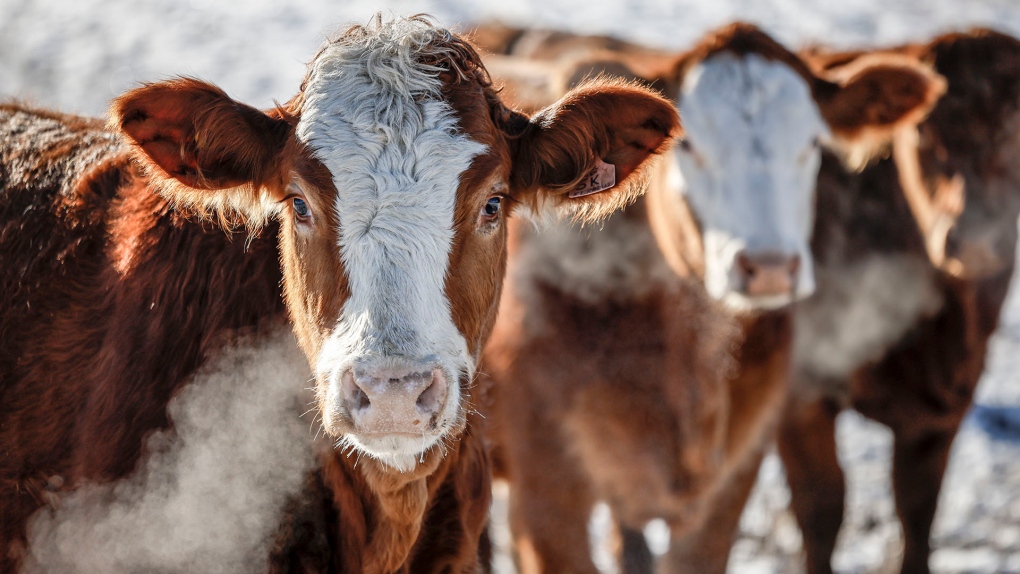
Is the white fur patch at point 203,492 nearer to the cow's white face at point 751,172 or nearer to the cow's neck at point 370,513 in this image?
the cow's neck at point 370,513

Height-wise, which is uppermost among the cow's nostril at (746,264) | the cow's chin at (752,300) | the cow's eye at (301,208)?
the cow's eye at (301,208)

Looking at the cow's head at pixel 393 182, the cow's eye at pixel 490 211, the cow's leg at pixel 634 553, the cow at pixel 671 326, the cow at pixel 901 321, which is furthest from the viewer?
the cow at pixel 901 321

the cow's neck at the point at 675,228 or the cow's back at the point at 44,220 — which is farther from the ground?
the cow's back at the point at 44,220

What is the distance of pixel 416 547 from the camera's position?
3.04 m

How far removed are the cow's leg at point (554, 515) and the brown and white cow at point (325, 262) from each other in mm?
1271

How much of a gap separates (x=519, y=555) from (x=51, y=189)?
239 centimetres

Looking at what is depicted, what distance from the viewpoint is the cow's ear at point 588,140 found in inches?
117

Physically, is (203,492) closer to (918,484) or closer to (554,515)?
(554,515)

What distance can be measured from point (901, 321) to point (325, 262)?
3790 millimetres

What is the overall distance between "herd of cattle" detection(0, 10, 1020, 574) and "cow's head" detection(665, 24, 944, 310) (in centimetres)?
1

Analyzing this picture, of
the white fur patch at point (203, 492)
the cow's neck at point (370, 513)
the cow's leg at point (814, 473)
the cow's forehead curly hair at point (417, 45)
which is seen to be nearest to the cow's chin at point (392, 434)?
the cow's neck at point (370, 513)

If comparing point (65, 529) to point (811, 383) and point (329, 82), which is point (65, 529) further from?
point (811, 383)

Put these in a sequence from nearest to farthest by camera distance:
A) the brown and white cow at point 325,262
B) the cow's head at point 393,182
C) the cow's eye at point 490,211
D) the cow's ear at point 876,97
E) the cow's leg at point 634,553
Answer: the cow's head at point 393,182, the brown and white cow at point 325,262, the cow's eye at point 490,211, the cow's ear at point 876,97, the cow's leg at point 634,553

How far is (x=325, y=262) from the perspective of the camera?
2662 millimetres
